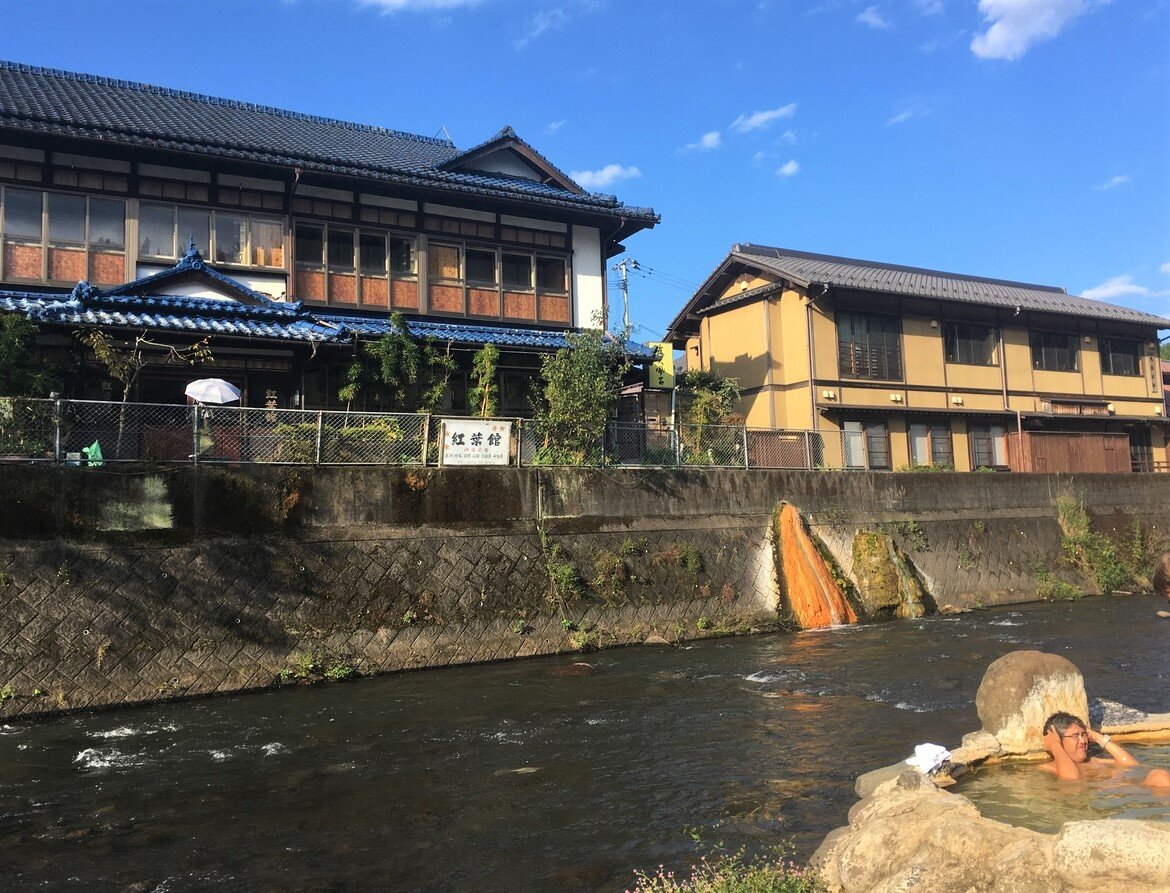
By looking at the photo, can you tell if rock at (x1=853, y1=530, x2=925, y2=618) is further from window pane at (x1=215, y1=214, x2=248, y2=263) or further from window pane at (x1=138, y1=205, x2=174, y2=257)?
window pane at (x1=138, y1=205, x2=174, y2=257)

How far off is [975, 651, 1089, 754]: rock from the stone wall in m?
9.14

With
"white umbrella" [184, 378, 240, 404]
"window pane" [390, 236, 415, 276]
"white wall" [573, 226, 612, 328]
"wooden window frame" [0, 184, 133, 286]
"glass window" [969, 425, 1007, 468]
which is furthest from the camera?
"glass window" [969, 425, 1007, 468]

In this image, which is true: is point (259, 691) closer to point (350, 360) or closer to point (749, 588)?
point (350, 360)

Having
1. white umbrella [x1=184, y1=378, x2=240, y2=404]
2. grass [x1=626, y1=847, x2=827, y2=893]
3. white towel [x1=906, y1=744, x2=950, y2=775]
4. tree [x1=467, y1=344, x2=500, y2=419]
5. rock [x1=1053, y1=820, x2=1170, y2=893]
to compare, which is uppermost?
tree [x1=467, y1=344, x2=500, y2=419]

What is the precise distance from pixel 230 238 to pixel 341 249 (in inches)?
103

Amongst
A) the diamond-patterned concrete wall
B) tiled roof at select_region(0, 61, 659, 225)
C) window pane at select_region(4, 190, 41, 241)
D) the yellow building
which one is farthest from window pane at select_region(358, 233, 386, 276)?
the yellow building

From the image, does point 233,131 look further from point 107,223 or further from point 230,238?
point 107,223

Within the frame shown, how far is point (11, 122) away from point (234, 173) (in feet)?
14.6

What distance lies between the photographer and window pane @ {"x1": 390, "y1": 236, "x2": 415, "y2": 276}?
860 inches

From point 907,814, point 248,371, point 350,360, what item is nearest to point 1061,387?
point 350,360

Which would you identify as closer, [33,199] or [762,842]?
[762,842]

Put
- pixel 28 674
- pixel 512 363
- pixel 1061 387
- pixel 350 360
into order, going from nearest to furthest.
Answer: pixel 28 674 → pixel 350 360 → pixel 512 363 → pixel 1061 387

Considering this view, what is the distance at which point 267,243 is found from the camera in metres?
20.5

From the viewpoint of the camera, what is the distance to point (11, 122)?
56.7 feet
